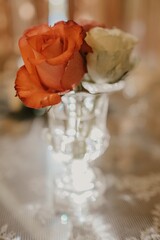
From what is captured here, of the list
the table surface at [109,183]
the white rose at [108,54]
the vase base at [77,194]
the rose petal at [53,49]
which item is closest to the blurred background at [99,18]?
the table surface at [109,183]

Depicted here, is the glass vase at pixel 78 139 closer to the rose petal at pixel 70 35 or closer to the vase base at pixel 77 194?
the vase base at pixel 77 194

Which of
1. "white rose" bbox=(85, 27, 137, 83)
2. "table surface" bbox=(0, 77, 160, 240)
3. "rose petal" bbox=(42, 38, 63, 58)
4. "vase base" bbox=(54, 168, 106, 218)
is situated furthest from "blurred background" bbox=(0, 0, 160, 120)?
"rose petal" bbox=(42, 38, 63, 58)

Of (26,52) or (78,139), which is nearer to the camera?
(26,52)

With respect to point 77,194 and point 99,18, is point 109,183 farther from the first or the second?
point 99,18

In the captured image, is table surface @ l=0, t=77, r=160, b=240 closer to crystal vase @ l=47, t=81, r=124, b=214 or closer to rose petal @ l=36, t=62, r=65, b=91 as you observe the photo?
crystal vase @ l=47, t=81, r=124, b=214

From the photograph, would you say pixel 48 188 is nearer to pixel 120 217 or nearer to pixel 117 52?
pixel 120 217

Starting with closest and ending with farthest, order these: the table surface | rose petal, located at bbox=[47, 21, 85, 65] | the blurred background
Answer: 1. rose petal, located at bbox=[47, 21, 85, 65]
2. the table surface
3. the blurred background

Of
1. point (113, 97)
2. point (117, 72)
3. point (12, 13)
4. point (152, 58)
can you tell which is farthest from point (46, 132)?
point (152, 58)

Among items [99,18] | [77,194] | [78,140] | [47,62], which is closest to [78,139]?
[78,140]
